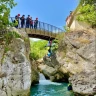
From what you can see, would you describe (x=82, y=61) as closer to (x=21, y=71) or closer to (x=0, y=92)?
(x=21, y=71)

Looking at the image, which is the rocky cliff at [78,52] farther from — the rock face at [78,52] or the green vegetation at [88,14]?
the green vegetation at [88,14]

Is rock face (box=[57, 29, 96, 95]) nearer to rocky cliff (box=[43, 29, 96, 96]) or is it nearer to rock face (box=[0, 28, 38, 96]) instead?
rocky cliff (box=[43, 29, 96, 96])

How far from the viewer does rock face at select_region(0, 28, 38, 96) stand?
1878 cm

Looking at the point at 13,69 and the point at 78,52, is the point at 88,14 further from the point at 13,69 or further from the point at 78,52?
the point at 13,69

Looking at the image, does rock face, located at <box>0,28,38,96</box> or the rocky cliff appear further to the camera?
the rocky cliff

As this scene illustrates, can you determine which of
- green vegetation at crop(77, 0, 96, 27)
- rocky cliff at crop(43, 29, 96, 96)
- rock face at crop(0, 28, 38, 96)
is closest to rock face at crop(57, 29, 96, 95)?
rocky cliff at crop(43, 29, 96, 96)

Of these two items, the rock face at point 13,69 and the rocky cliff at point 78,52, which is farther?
the rocky cliff at point 78,52

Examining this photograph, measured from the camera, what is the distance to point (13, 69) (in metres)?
19.4

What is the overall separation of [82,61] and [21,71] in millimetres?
9783

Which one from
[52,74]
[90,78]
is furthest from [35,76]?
[90,78]

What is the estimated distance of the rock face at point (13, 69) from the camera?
18781 mm

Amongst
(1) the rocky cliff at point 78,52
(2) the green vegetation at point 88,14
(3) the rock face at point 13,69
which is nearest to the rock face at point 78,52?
(1) the rocky cliff at point 78,52

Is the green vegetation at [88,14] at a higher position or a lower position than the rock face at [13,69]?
higher

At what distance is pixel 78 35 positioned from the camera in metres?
29.9
